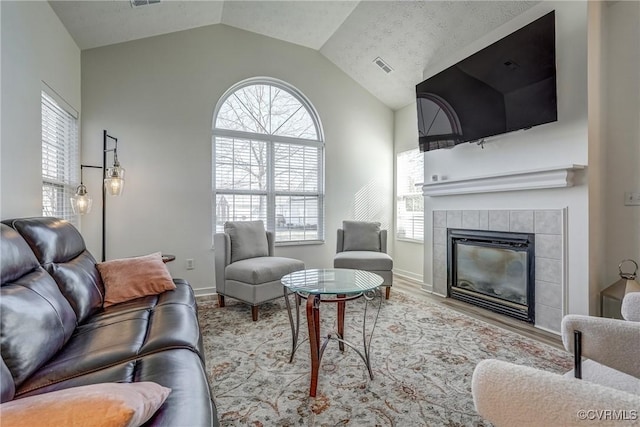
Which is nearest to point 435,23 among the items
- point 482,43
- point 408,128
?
point 482,43

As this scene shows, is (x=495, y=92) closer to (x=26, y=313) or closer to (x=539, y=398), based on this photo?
(x=539, y=398)

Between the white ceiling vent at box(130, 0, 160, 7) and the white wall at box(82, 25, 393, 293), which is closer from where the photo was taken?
the white ceiling vent at box(130, 0, 160, 7)

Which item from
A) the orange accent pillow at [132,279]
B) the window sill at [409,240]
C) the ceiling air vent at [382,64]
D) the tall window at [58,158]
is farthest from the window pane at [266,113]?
Answer: the orange accent pillow at [132,279]

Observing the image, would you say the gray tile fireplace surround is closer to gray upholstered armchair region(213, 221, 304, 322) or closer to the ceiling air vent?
gray upholstered armchair region(213, 221, 304, 322)

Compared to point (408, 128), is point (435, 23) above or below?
above

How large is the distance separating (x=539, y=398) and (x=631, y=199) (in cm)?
263

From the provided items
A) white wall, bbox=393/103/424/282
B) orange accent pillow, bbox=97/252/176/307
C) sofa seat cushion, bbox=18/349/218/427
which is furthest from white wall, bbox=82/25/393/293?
sofa seat cushion, bbox=18/349/218/427

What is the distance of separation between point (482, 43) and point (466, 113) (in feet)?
2.42

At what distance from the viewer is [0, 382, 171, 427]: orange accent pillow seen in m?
0.59

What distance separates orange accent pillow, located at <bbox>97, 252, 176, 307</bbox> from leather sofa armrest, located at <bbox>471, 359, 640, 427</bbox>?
2050 mm

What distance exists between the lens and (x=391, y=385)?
5.76 feet

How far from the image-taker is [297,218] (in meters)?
4.32

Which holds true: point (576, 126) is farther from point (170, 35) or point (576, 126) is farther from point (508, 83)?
point (170, 35)

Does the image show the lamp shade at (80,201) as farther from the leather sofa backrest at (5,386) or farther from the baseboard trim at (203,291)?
the leather sofa backrest at (5,386)
